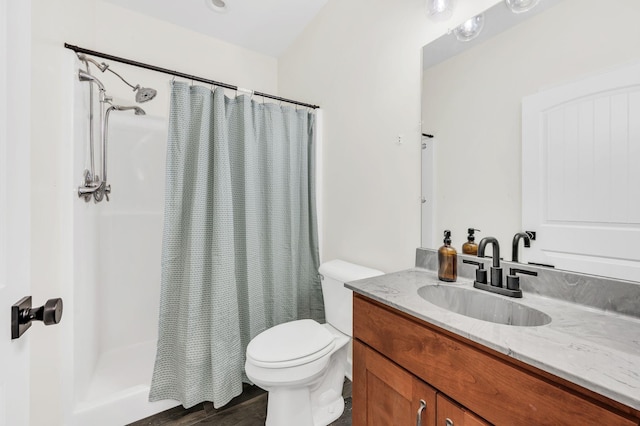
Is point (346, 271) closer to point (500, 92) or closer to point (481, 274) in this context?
point (481, 274)

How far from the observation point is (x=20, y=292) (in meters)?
0.56

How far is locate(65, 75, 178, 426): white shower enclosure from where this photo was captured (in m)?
1.58

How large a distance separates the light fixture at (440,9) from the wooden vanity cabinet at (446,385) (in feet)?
4.30

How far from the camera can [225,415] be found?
1.54 metres

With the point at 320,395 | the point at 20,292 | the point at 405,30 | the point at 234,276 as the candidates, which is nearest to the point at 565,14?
the point at 405,30

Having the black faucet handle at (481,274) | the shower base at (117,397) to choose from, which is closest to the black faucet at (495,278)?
the black faucet handle at (481,274)

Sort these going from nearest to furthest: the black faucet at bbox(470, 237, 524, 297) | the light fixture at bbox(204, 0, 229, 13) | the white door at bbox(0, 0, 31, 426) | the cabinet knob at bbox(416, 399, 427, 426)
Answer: the white door at bbox(0, 0, 31, 426) → the cabinet knob at bbox(416, 399, 427, 426) → the black faucet at bbox(470, 237, 524, 297) → the light fixture at bbox(204, 0, 229, 13)

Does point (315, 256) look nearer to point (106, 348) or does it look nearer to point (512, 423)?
point (512, 423)

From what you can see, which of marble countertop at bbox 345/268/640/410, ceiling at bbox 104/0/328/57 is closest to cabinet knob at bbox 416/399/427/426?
marble countertop at bbox 345/268/640/410

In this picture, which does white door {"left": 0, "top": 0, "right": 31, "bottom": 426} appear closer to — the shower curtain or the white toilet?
the white toilet

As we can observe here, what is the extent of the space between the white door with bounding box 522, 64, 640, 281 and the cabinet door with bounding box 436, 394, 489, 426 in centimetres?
61

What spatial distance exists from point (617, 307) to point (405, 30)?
1.45 metres

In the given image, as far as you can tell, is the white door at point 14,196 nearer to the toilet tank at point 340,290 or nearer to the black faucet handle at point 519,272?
the toilet tank at point 340,290

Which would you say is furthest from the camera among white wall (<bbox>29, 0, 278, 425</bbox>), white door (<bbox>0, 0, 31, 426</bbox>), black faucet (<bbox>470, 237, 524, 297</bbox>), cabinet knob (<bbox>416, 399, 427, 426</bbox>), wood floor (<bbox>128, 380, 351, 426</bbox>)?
wood floor (<bbox>128, 380, 351, 426</bbox>)
